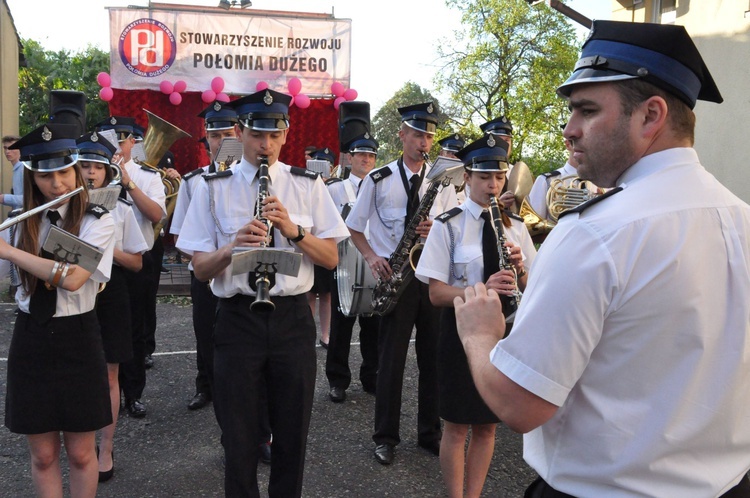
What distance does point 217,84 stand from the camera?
45.5 ft

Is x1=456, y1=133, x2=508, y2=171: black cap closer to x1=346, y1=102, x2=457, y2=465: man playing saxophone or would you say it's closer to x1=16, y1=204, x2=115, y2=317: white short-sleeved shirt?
x1=346, y1=102, x2=457, y2=465: man playing saxophone

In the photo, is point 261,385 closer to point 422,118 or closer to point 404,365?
point 404,365

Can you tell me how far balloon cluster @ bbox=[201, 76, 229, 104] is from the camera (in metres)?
13.9

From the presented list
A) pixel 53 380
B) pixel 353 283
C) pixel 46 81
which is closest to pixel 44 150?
pixel 53 380

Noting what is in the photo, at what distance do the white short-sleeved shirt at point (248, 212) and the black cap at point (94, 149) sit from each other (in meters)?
1.38

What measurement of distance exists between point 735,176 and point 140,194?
1032cm

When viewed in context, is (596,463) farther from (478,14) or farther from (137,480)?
(478,14)

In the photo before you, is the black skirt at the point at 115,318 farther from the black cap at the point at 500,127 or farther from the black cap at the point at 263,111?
the black cap at the point at 500,127

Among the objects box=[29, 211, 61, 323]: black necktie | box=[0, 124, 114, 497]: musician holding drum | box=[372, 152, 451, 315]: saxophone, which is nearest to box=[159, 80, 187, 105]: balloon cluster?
box=[372, 152, 451, 315]: saxophone

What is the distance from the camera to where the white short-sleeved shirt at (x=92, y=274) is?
3.46m

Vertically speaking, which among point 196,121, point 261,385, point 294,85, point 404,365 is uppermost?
point 294,85

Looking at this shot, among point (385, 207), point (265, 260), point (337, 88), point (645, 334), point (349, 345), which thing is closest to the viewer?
point (645, 334)

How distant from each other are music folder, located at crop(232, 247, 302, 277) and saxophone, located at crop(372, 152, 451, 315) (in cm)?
178

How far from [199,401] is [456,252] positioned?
3.04 meters
